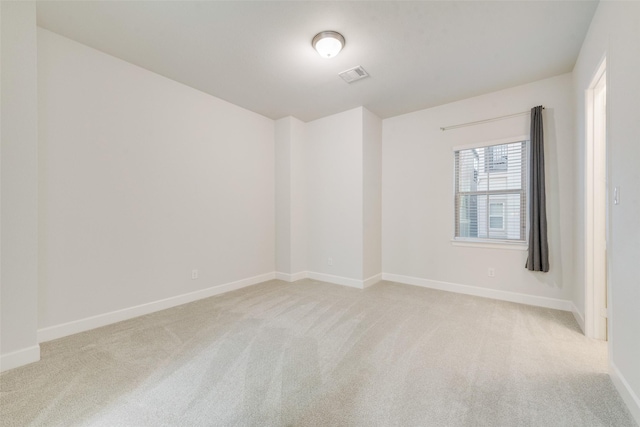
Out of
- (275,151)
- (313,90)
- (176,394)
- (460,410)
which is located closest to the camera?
(460,410)

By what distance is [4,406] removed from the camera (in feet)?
5.10

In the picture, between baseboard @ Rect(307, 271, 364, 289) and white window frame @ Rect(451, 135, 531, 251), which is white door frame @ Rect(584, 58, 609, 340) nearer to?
white window frame @ Rect(451, 135, 531, 251)

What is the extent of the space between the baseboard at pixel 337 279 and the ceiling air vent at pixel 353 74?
9.31ft

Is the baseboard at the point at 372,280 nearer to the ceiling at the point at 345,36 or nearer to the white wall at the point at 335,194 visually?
the white wall at the point at 335,194

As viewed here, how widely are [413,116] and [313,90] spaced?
1.78m

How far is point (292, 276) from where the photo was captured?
4.47m

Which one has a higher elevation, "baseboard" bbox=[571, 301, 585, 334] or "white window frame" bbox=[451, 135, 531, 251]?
"white window frame" bbox=[451, 135, 531, 251]

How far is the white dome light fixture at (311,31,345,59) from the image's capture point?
2.40 metres

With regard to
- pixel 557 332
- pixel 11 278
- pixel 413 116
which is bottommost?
pixel 557 332

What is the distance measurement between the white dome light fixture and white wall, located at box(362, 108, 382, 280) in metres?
1.68

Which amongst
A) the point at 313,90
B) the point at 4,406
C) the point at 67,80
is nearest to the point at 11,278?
the point at 4,406

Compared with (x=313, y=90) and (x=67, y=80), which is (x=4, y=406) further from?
(x=313, y=90)

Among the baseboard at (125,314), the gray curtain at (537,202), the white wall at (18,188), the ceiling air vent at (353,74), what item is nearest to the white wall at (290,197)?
the baseboard at (125,314)

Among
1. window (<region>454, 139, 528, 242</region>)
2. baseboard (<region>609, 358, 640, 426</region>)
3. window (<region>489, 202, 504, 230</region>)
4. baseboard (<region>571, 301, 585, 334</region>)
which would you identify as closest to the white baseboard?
window (<region>454, 139, 528, 242</region>)
